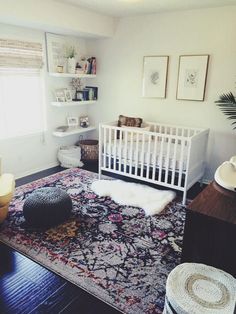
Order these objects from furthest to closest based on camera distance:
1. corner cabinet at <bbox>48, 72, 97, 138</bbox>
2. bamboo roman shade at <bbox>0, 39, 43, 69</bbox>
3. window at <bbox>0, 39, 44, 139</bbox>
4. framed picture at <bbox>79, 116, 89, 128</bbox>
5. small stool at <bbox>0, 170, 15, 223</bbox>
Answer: framed picture at <bbox>79, 116, 89, 128</bbox> < corner cabinet at <bbox>48, 72, 97, 138</bbox> < window at <bbox>0, 39, 44, 139</bbox> < bamboo roman shade at <bbox>0, 39, 43, 69</bbox> < small stool at <bbox>0, 170, 15, 223</bbox>

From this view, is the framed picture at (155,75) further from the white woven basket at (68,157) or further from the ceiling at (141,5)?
the white woven basket at (68,157)

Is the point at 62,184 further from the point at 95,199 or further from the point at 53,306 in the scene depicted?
the point at 53,306

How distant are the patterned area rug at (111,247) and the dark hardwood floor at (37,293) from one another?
0.06 m

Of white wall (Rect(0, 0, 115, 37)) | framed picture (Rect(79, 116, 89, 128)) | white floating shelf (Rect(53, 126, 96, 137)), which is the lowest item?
white floating shelf (Rect(53, 126, 96, 137))

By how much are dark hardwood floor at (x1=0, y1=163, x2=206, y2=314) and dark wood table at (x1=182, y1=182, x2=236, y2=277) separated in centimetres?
70

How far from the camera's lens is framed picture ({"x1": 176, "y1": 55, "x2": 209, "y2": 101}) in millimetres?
3658

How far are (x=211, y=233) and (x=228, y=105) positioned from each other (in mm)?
2479

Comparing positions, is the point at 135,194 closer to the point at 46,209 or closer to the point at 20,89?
the point at 46,209

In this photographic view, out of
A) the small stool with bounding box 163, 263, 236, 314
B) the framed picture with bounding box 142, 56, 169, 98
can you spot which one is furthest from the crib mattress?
the small stool with bounding box 163, 263, 236, 314

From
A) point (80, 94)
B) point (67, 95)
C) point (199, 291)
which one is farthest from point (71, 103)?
point (199, 291)

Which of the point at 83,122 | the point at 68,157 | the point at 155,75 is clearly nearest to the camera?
the point at 155,75

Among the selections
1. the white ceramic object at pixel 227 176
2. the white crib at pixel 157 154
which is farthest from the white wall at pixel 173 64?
the white ceramic object at pixel 227 176

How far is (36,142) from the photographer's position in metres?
4.19

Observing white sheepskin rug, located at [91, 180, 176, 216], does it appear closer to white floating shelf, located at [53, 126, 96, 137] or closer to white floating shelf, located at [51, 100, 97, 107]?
white floating shelf, located at [53, 126, 96, 137]
